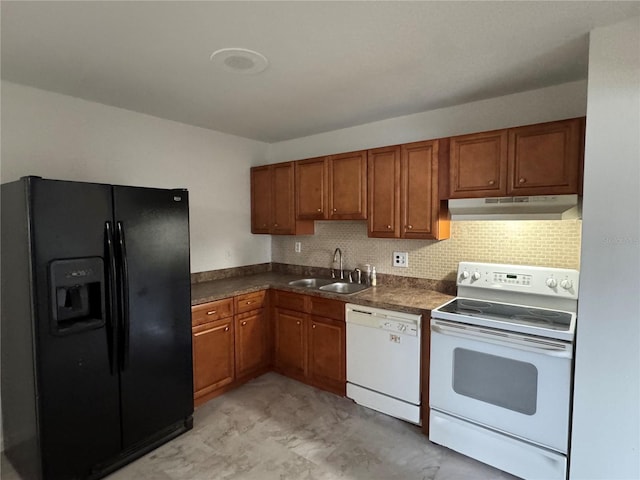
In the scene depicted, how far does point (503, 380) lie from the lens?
201cm

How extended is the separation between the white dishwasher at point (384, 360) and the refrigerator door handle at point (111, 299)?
161 centimetres

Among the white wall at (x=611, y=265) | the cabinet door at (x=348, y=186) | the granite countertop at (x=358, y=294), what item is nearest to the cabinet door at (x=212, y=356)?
the granite countertop at (x=358, y=294)

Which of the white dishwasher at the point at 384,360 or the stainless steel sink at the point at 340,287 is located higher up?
the stainless steel sink at the point at 340,287

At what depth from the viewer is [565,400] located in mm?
1819

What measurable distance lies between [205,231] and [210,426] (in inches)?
67.6

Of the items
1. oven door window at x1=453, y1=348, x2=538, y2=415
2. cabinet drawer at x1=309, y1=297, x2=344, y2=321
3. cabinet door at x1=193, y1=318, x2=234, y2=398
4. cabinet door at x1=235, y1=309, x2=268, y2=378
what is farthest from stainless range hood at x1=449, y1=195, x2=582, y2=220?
cabinet door at x1=193, y1=318, x2=234, y2=398

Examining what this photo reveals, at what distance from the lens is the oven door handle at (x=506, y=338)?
181cm

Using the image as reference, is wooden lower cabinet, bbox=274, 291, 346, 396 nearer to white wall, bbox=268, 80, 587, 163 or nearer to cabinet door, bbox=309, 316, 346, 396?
cabinet door, bbox=309, 316, 346, 396

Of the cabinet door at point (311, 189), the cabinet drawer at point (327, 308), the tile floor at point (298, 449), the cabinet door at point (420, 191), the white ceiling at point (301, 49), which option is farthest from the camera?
the cabinet door at point (311, 189)

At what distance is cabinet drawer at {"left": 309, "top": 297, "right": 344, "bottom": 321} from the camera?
2.80 metres

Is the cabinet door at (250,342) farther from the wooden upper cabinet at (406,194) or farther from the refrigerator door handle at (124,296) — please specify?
the wooden upper cabinet at (406,194)

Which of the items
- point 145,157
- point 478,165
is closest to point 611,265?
point 478,165

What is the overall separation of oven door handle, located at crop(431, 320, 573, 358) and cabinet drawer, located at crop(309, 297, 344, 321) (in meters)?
0.79

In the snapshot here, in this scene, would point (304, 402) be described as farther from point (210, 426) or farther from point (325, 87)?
point (325, 87)
